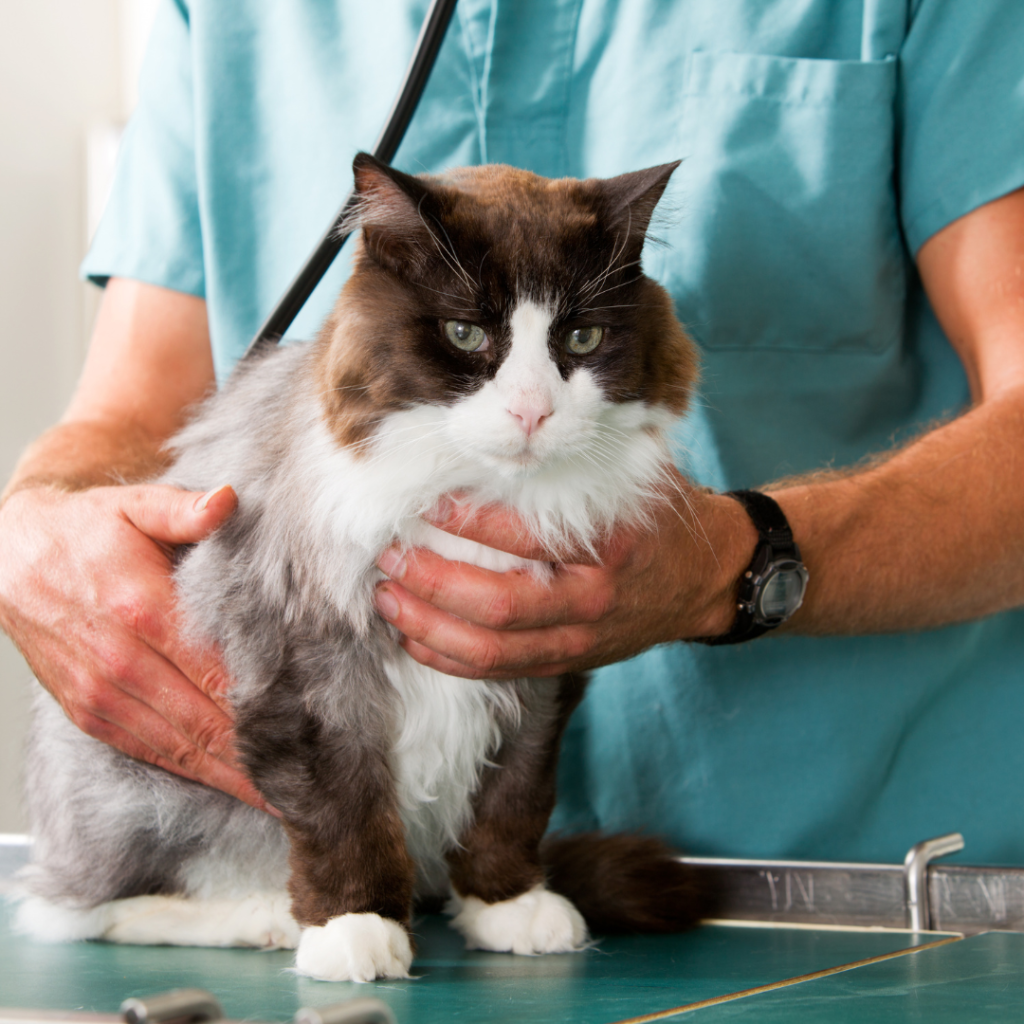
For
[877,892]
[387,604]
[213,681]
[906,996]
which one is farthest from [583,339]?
[877,892]

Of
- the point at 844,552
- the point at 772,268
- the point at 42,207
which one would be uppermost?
the point at 42,207

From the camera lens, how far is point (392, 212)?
3.24 feet

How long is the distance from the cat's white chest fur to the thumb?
224mm

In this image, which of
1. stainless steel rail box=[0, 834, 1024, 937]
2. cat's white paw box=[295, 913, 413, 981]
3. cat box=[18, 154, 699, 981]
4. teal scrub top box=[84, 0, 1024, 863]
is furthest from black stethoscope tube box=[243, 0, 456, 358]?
stainless steel rail box=[0, 834, 1024, 937]

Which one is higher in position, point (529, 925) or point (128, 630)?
point (128, 630)

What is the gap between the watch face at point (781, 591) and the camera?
1197 millimetres

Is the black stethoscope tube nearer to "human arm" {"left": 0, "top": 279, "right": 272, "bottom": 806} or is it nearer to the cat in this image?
the cat

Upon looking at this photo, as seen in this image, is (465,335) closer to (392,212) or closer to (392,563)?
(392,212)

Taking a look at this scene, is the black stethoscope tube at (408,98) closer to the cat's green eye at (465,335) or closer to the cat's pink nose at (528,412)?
the cat's green eye at (465,335)

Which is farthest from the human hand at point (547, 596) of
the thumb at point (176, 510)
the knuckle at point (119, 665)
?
the knuckle at point (119, 665)

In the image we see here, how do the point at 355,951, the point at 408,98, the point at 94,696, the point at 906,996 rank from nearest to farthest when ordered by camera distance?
the point at 906,996, the point at 355,951, the point at 94,696, the point at 408,98

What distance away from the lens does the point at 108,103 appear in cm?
298

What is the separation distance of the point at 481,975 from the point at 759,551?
0.58 meters

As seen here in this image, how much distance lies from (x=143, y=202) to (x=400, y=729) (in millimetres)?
1154
